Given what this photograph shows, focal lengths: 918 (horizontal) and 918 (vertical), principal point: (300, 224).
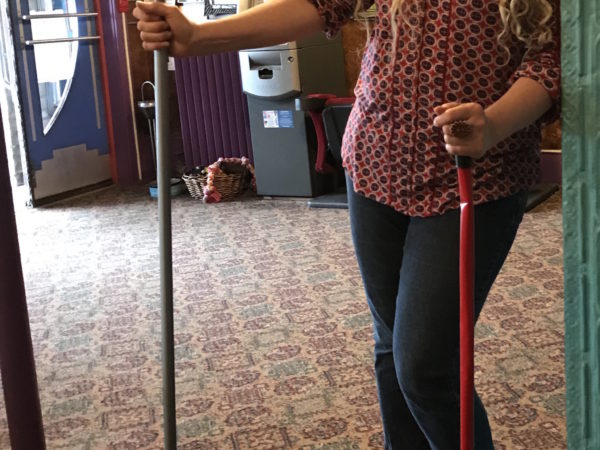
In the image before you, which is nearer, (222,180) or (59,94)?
(222,180)

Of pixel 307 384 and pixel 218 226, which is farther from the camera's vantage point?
pixel 218 226

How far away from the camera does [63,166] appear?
5773mm

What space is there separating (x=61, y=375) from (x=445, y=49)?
6.67 feet

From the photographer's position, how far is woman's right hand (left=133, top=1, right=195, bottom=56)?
4.73 feet


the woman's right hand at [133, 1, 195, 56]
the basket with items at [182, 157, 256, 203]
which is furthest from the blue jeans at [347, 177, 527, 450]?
the basket with items at [182, 157, 256, 203]

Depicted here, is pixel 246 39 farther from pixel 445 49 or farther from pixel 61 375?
pixel 61 375

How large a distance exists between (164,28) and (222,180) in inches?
155

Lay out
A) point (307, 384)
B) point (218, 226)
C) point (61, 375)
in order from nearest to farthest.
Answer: point (307, 384) → point (61, 375) → point (218, 226)

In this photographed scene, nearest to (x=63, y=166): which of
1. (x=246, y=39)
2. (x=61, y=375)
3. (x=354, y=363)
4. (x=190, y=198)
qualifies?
(x=190, y=198)

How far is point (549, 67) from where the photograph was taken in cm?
133

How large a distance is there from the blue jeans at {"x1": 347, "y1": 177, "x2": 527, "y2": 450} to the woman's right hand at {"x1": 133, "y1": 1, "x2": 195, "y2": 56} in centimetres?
39

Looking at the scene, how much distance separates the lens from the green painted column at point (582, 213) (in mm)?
1219

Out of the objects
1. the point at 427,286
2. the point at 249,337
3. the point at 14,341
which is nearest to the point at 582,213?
the point at 427,286

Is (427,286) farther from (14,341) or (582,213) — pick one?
(14,341)
